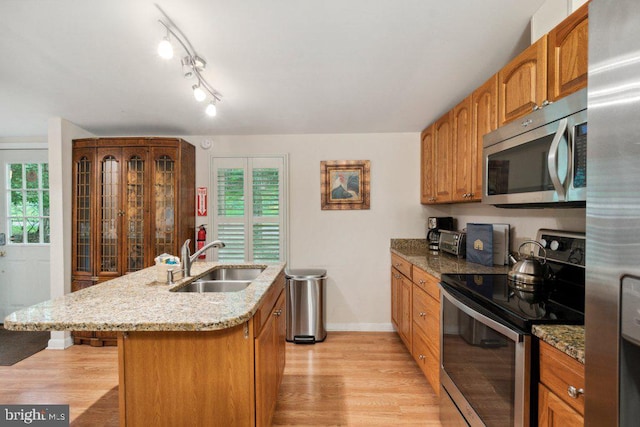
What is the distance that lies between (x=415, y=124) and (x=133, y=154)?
299 centimetres

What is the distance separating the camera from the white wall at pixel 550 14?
50.9 inches

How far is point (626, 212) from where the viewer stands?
0.51 metres

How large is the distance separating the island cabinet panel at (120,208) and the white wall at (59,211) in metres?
0.07

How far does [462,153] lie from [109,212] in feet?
11.3

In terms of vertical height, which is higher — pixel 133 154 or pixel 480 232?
pixel 133 154

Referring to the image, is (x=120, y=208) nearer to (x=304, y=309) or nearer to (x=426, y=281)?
(x=304, y=309)

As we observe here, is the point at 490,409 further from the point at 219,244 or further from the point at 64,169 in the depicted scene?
the point at 64,169

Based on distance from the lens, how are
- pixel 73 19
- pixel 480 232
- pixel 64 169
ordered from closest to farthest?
pixel 73 19
pixel 480 232
pixel 64 169

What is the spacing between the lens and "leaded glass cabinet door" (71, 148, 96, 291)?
2865 mm

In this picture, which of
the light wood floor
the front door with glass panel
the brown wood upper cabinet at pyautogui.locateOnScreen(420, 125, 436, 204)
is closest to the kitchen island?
the light wood floor

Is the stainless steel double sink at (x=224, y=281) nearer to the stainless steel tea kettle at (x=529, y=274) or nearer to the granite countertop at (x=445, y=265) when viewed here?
the granite countertop at (x=445, y=265)

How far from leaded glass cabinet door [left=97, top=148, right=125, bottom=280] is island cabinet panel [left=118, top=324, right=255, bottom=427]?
2116 mm

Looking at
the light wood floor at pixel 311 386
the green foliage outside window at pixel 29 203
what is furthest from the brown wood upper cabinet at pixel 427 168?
the green foliage outside window at pixel 29 203

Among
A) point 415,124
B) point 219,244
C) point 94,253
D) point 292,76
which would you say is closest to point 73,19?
A: point 292,76
